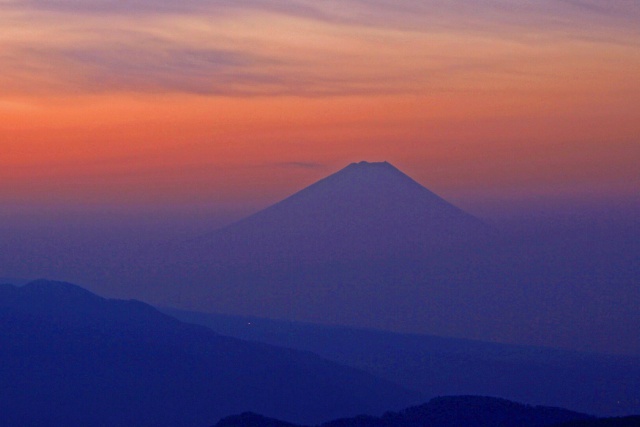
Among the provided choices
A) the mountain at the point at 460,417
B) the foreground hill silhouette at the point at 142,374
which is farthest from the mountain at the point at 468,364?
the mountain at the point at 460,417

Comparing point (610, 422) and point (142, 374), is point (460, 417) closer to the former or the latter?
point (610, 422)

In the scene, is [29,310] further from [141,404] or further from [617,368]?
[617,368]

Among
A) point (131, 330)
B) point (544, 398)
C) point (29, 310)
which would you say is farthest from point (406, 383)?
point (29, 310)

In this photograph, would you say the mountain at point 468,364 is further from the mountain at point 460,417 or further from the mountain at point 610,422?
the mountain at point 610,422

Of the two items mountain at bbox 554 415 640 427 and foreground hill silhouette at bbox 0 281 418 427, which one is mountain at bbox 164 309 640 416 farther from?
mountain at bbox 554 415 640 427

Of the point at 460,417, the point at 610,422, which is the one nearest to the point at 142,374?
the point at 460,417
